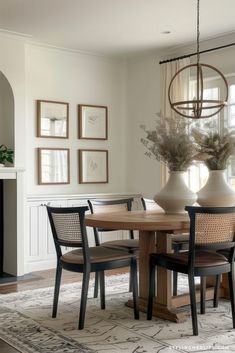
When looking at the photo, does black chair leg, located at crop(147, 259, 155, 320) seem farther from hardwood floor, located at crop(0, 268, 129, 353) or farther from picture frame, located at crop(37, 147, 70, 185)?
picture frame, located at crop(37, 147, 70, 185)

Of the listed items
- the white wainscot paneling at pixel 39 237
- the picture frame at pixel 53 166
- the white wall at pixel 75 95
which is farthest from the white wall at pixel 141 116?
the white wainscot paneling at pixel 39 237

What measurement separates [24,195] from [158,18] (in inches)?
100

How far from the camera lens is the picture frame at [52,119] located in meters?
5.96

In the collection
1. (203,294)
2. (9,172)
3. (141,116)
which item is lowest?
(203,294)

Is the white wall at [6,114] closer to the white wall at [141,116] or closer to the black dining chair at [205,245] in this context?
the white wall at [141,116]

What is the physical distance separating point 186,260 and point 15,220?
108 inches

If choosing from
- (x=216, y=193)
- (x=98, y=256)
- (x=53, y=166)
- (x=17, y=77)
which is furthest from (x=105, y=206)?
(x=17, y=77)

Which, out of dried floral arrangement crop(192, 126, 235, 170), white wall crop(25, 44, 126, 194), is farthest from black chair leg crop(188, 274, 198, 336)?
white wall crop(25, 44, 126, 194)

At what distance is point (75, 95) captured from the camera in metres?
6.35

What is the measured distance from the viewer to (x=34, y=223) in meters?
5.81

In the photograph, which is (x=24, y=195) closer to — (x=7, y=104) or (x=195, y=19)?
(x=7, y=104)

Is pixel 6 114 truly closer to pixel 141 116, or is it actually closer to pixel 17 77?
pixel 17 77

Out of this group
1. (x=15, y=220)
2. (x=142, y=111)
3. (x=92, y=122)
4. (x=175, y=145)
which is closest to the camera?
(x=175, y=145)

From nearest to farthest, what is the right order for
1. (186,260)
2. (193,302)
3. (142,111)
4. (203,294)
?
(193,302)
(186,260)
(203,294)
(142,111)
